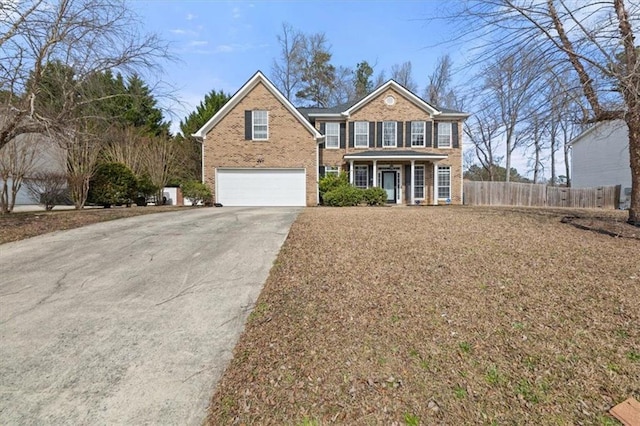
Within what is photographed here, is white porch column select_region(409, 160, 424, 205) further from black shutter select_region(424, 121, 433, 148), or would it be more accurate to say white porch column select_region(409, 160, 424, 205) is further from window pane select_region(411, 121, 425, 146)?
black shutter select_region(424, 121, 433, 148)

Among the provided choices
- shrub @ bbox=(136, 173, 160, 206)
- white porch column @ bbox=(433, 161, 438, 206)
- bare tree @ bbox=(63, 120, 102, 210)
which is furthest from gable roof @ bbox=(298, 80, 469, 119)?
bare tree @ bbox=(63, 120, 102, 210)

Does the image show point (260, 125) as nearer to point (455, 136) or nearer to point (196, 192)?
point (196, 192)

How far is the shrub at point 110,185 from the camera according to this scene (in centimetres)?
1580

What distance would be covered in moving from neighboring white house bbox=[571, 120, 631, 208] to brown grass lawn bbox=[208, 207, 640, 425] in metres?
19.8

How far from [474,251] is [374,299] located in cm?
270

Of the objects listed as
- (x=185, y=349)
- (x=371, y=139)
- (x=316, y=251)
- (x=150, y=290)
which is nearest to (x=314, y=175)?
(x=371, y=139)

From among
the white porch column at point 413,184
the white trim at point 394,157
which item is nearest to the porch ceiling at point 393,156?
the white trim at point 394,157

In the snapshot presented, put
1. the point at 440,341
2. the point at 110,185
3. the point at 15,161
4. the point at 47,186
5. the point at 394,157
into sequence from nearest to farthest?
the point at 440,341, the point at 15,161, the point at 47,186, the point at 110,185, the point at 394,157

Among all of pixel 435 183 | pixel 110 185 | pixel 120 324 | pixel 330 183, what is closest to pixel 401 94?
pixel 435 183

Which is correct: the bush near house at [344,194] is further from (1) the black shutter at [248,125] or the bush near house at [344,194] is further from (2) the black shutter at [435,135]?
(2) the black shutter at [435,135]

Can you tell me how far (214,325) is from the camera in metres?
3.75

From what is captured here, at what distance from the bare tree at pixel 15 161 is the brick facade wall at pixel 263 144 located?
22.1 feet

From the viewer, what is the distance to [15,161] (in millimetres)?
12117

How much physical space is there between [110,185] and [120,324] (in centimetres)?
1473
